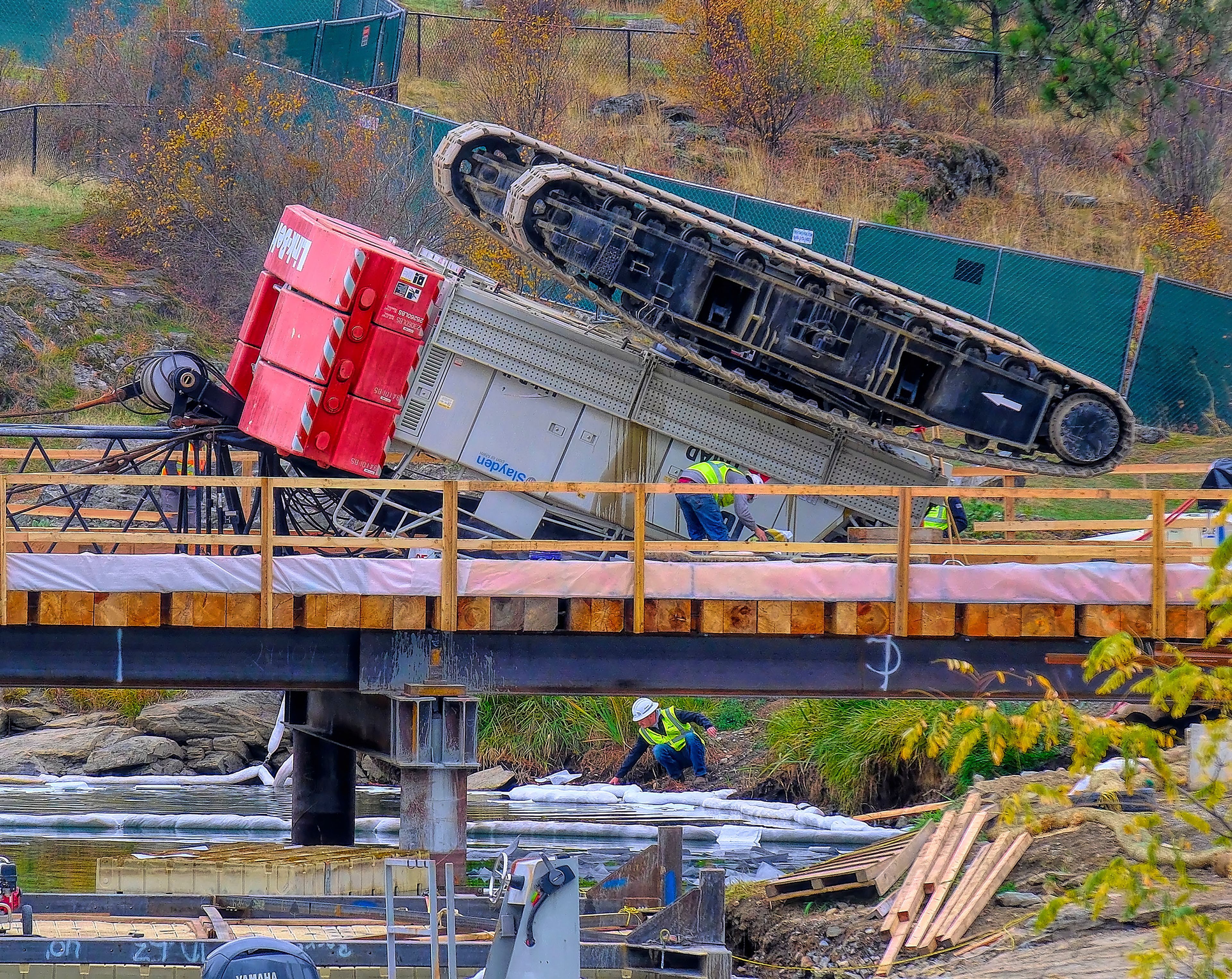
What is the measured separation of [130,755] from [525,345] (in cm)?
975

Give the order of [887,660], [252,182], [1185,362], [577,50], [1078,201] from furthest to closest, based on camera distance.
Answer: [577,50], [1078,201], [252,182], [1185,362], [887,660]

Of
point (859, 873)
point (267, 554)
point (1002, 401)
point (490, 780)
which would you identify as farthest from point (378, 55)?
point (859, 873)

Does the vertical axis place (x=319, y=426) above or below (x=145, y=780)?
above

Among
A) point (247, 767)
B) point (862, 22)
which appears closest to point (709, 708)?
point (247, 767)

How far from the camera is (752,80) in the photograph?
33875 millimetres

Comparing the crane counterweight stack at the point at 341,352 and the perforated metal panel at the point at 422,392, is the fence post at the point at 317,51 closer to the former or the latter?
the crane counterweight stack at the point at 341,352

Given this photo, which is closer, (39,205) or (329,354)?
(329,354)

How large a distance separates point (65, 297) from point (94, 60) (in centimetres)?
804

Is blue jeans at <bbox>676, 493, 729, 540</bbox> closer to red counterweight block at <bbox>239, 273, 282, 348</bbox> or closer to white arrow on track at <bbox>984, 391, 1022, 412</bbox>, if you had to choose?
white arrow on track at <bbox>984, 391, 1022, 412</bbox>

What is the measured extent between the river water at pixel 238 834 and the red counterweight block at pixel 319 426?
3.73m

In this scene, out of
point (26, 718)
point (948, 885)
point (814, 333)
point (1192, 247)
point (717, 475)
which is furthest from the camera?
point (1192, 247)

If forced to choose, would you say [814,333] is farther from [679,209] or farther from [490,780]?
[490,780]

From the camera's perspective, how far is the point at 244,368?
48.6 ft

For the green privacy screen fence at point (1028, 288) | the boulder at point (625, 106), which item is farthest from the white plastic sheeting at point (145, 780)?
the boulder at point (625, 106)
